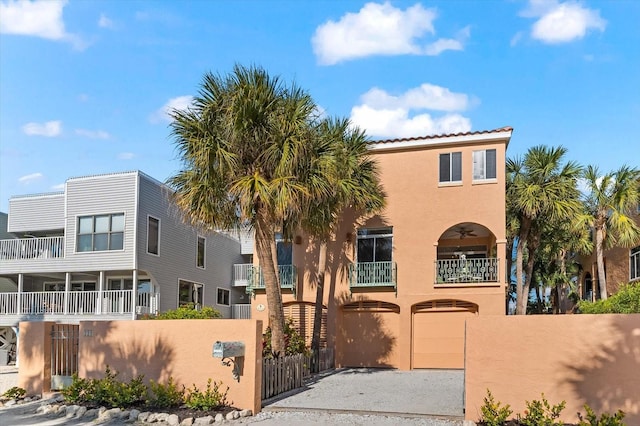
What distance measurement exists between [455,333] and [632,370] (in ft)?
36.4

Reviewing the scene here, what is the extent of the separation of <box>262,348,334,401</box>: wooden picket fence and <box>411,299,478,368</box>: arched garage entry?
18.3ft

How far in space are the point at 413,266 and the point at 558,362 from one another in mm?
10655

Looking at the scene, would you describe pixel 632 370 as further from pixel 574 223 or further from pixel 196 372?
pixel 574 223

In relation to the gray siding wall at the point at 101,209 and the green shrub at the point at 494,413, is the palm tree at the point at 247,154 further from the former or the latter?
the gray siding wall at the point at 101,209

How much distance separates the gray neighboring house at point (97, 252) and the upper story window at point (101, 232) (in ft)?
0.14

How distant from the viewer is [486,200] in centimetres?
2009

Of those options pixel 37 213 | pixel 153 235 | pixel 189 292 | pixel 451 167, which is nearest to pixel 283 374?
pixel 451 167

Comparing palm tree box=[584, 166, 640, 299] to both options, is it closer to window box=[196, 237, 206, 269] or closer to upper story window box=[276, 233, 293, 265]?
upper story window box=[276, 233, 293, 265]

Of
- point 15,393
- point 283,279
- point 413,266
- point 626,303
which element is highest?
point 413,266

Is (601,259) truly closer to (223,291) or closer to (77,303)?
(223,291)

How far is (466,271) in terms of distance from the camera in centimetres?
2005

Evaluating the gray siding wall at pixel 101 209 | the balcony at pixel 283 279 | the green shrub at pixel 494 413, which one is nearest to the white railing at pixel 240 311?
the gray siding wall at pixel 101 209

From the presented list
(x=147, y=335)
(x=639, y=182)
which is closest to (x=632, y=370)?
(x=147, y=335)

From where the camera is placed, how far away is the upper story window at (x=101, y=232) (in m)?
24.8
